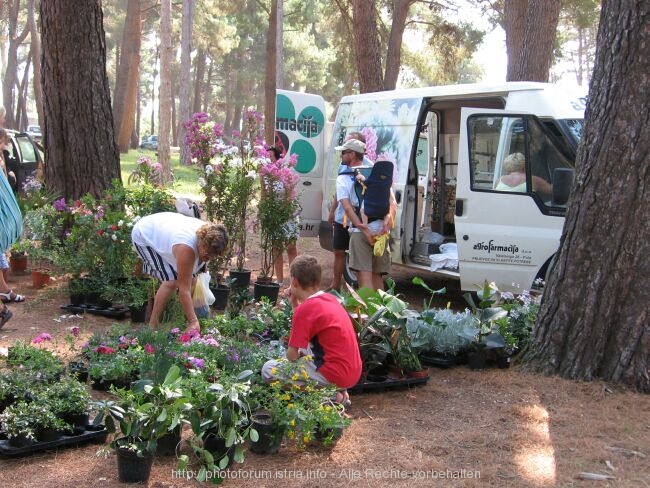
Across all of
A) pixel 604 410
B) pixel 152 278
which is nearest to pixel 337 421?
pixel 604 410

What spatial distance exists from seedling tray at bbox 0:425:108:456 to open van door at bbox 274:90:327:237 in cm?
591

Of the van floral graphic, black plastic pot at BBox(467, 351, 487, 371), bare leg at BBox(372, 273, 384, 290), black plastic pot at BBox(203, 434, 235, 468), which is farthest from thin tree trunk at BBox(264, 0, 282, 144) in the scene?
black plastic pot at BBox(203, 434, 235, 468)

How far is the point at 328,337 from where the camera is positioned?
14.8ft

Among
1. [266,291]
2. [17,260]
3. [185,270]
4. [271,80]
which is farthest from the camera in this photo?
[271,80]

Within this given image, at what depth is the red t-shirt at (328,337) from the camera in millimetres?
4438

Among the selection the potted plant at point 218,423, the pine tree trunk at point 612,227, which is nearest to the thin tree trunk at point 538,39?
the pine tree trunk at point 612,227

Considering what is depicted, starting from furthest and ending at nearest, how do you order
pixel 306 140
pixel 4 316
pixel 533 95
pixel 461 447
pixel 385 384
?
pixel 306 140, pixel 533 95, pixel 4 316, pixel 385 384, pixel 461 447

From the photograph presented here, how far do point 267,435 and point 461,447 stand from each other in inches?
44.4

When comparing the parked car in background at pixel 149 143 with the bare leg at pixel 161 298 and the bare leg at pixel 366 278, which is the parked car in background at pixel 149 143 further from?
the bare leg at pixel 161 298

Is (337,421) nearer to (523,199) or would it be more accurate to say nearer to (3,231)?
(3,231)

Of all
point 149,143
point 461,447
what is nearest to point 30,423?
point 461,447

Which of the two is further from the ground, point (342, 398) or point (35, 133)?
point (35, 133)

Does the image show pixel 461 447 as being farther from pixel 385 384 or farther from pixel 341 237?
pixel 341 237

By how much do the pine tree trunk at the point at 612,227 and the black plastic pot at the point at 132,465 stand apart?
3158mm
